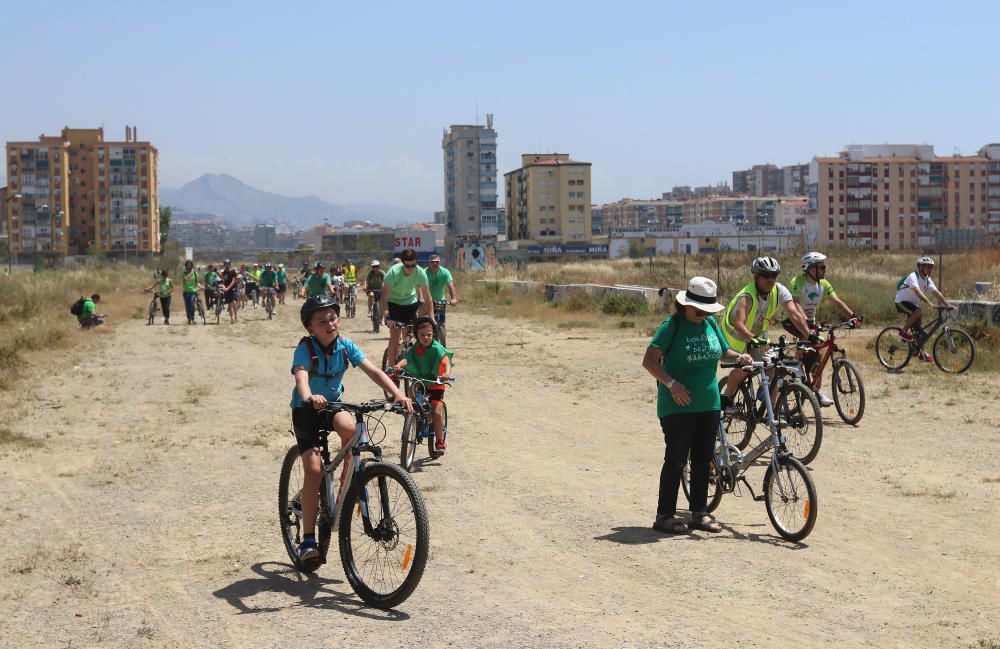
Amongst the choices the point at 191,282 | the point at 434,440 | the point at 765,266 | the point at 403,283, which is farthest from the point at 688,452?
the point at 191,282

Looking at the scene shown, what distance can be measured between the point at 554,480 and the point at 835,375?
14.5 ft

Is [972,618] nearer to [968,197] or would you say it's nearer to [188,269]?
[188,269]

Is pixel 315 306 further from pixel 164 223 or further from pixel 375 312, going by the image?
pixel 164 223

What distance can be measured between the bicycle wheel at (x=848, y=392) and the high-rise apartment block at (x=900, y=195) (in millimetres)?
153385

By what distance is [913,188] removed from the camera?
543 ft

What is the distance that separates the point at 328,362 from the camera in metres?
6.43

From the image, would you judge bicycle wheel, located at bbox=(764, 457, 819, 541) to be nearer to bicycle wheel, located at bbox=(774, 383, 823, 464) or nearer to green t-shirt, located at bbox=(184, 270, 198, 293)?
bicycle wheel, located at bbox=(774, 383, 823, 464)

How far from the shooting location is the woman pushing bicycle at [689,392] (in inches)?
290

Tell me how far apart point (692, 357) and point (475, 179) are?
168654 millimetres

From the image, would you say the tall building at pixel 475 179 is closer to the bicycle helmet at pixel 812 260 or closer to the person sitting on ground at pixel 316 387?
the bicycle helmet at pixel 812 260

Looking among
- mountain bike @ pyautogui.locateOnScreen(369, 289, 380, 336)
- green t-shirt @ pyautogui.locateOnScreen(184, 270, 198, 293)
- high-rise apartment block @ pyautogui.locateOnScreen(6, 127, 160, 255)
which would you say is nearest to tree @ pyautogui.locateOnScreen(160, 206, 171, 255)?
high-rise apartment block @ pyautogui.locateOnScreen(6, 127, 160, 255)

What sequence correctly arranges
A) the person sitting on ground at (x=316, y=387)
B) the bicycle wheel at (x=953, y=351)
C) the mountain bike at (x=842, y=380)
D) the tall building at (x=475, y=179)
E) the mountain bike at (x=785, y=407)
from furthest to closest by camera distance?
1. the tall building at (x=475, y=179)
2. the bicycle wheel at (x=953, y=351)
3. the mountain bike at (x=842, y=380)
4. the mountain bike at (x=785, y=407)
5. the person sitting on ground at (x=316, y=387)

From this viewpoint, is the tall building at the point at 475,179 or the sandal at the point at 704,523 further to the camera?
the tall building at the point at 475,179

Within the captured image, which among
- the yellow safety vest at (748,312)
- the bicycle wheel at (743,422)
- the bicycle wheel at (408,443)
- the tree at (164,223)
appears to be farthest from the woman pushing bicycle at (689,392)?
the tree at (164,223)
